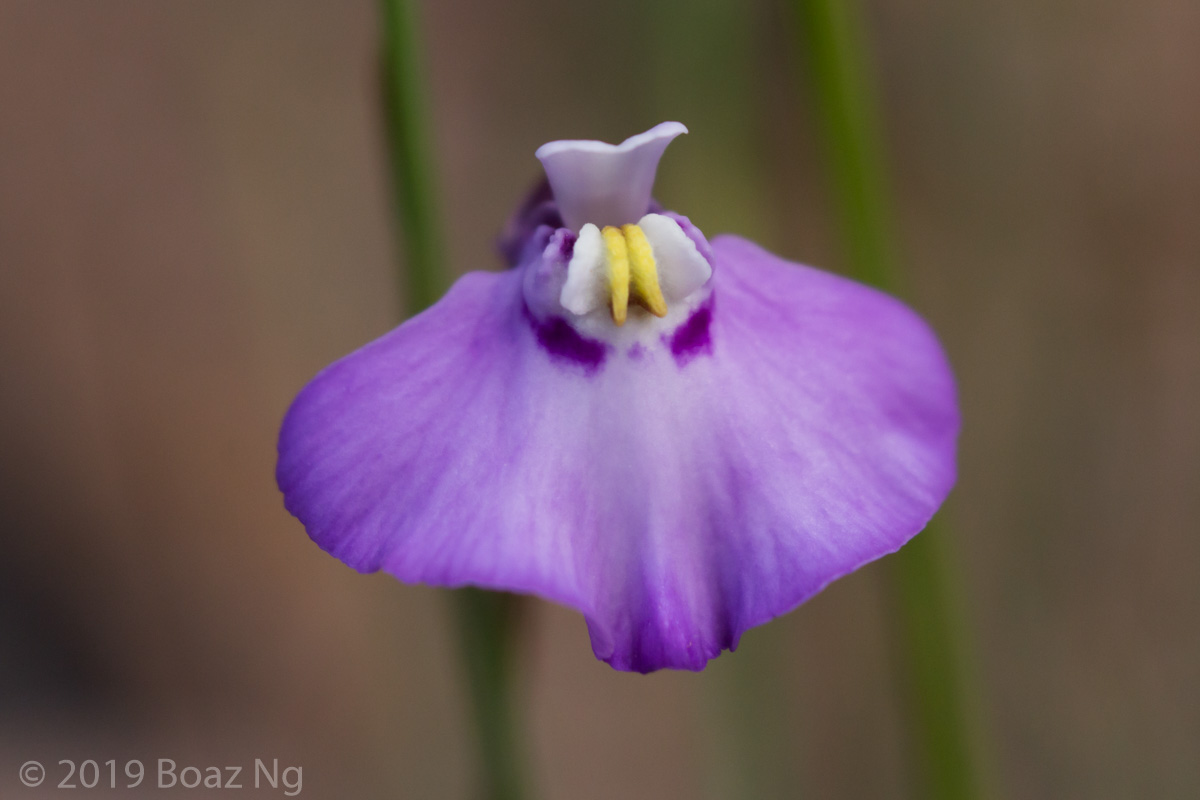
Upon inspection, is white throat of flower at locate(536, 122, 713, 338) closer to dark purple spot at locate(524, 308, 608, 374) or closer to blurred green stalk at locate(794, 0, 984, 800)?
dark purple spot at locate(524, 308, 608, 374)

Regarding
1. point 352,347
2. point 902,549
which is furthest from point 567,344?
point 352,347

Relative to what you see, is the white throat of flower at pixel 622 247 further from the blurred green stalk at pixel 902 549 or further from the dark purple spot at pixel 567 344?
the blurred green stalk at pixel 902 549

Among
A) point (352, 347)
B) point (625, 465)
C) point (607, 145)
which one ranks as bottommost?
point (352, 347)

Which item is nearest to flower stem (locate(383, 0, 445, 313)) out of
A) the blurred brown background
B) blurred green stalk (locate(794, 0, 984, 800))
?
blurred green stalk (locate(794, 0, 984, 800))

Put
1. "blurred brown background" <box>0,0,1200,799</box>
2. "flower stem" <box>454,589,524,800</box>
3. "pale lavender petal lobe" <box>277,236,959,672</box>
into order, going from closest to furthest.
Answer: "pale lavender petal lobe" <box>277,236,959,672</box>, "flower stem" <box>454,589,524,800</box>, "blurred brown background" <box>0,0,1200,799</box>

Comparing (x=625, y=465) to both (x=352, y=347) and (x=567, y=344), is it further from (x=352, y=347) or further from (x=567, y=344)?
(x=352, y=347)
